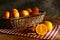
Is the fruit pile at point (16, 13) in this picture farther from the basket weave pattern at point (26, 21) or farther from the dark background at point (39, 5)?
the dark background at point (39, 5)

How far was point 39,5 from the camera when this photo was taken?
1742mm

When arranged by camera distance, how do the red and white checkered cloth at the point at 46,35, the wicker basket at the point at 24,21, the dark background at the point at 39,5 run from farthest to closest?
the dark background at the point at 39,5, the wicker basket at the point at 24,21, the red and white checkered cloth at the point at 46,35

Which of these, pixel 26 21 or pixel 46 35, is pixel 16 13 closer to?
pixel 26 21

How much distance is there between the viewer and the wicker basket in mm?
1283

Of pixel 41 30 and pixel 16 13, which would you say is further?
pixel 16 13

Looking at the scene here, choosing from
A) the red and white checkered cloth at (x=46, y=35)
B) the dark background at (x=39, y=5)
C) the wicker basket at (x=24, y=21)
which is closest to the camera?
the red and white checkered cloth at (x=46, y=35)

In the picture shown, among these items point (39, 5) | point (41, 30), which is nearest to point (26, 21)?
point (41, 30)

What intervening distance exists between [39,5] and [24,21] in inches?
18.4

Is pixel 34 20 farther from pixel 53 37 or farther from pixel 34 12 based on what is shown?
pixel 53 37

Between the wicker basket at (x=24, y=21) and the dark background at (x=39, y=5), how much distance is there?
12.4 inches

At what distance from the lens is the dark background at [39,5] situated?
1.69 metres

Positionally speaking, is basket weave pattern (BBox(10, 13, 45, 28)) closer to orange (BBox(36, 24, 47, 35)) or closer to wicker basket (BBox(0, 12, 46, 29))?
wicker basket (BBox(0, 12, 46, 29))

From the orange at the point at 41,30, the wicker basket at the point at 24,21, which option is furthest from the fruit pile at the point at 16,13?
the orange at the point at 41,30

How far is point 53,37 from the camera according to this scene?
113 centimetres
